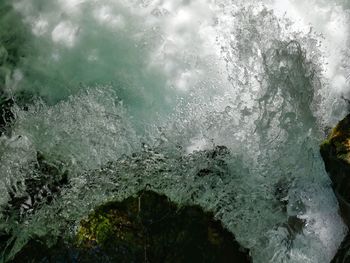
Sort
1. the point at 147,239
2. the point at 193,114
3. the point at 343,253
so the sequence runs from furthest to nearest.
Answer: the point at 193,114
the point at 147,239
the point at 343,253

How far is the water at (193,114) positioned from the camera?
568 cm

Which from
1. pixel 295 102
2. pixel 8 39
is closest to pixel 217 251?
pixel 295 102

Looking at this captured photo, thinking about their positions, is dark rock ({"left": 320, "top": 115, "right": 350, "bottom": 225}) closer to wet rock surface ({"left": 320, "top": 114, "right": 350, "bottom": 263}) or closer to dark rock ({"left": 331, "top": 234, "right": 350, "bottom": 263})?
wet rock surface ({"left": 320, "top": 114, "right": 350, "bottom": 263})


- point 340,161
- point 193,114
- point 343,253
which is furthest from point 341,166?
point 193,114

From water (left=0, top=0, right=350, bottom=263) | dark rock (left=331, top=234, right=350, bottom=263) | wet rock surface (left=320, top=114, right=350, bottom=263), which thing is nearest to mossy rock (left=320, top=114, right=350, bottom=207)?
wet rock surface (left=320, top=114, right=350, bottom=263)

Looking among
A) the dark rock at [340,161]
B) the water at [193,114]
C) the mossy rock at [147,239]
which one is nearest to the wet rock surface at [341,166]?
the dark rock at [340,161]

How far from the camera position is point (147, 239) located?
559 centimetres

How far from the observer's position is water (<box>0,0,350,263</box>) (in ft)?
18.6

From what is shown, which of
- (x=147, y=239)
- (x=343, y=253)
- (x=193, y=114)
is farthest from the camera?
(x=193, y=114)

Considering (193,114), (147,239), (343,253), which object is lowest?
(343,253)

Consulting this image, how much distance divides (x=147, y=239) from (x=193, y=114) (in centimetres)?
158

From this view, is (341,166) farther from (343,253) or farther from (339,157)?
(343,253)

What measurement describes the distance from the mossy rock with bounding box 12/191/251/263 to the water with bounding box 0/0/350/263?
0.13m

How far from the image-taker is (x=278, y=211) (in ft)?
18.6
